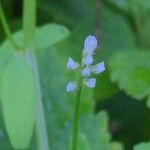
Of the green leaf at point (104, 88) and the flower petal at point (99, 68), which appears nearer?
the flower petal at point (99, 68)

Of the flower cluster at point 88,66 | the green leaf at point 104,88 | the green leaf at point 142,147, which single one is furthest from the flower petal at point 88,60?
the green leaf at point 104,88

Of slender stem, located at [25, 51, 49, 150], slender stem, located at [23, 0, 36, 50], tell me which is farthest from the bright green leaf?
slender stem, located at [23, 0, 36, 50]

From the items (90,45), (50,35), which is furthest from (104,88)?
(90,45)

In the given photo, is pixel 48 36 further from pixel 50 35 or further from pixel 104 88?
pixel 104 88

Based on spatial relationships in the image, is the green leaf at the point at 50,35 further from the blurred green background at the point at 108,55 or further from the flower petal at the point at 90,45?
the flower petal at the point at 90,45

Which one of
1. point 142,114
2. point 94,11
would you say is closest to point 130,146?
point 142,114
